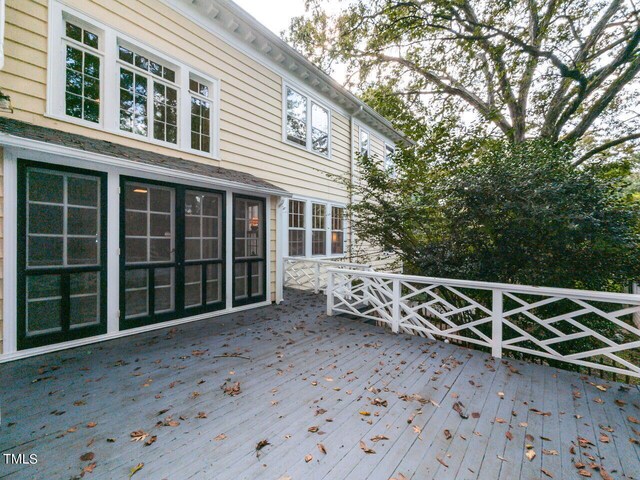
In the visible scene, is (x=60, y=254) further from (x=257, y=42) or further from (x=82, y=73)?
(x=257, y=42)

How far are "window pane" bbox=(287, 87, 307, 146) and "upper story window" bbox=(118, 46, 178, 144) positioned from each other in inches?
118

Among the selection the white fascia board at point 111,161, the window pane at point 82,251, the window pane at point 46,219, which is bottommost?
the window pane at point 82,251

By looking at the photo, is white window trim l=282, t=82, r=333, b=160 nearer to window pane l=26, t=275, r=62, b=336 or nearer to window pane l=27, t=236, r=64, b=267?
window pane l=27, t=236, r=64, b=267

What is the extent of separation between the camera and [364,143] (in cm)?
1038

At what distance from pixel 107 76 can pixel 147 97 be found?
597 mm

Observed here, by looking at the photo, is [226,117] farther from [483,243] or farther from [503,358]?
[503,358]

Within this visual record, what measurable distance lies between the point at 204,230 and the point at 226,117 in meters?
2.49

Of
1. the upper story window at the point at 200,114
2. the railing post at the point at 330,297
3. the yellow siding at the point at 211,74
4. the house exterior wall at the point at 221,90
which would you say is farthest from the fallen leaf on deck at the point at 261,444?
the upper story window at the point at 200,114

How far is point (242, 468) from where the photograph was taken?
1.81 metres

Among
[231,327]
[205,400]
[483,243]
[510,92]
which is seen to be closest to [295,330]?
[231,327]

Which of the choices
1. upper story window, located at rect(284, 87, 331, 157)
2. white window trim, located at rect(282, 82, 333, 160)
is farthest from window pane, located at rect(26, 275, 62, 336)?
upper story window, located at rect(284, 87, 331, 157)

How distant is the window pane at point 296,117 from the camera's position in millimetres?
7316

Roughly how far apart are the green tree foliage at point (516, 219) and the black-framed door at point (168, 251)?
3.11 m

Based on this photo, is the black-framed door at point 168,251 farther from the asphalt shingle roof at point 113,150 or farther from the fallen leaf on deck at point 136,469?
the fallen leaf on deck at point 136,469
